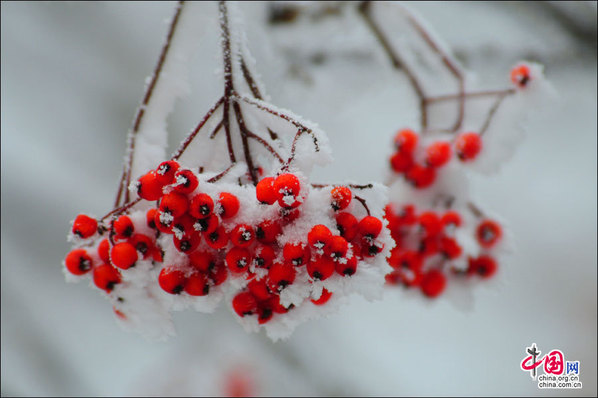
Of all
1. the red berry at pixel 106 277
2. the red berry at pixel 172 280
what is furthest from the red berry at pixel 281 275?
the red berry at pixel 106 277

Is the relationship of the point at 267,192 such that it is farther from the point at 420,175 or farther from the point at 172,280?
the point at 420,175

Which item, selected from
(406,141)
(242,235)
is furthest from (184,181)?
(406,141)

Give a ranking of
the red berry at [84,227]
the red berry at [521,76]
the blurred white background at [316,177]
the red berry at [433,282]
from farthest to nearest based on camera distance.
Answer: the blurred white background at [316,177] < the red berry at [433,282] < the red berry at [521,76] < the red berry at [84,227]

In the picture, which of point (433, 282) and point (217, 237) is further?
point (433, 282)

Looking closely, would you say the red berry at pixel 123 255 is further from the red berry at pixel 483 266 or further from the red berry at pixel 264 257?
the red berry at pixel 483 266

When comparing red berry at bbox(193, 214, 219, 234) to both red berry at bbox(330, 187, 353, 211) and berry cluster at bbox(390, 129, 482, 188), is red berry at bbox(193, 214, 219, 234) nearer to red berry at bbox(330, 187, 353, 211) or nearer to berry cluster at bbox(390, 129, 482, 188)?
red berry at bbox(330, 187, 353, 211)

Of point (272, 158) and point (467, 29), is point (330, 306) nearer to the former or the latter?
point (272, 158)

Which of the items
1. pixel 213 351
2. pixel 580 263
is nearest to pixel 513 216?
pixel 580 263
